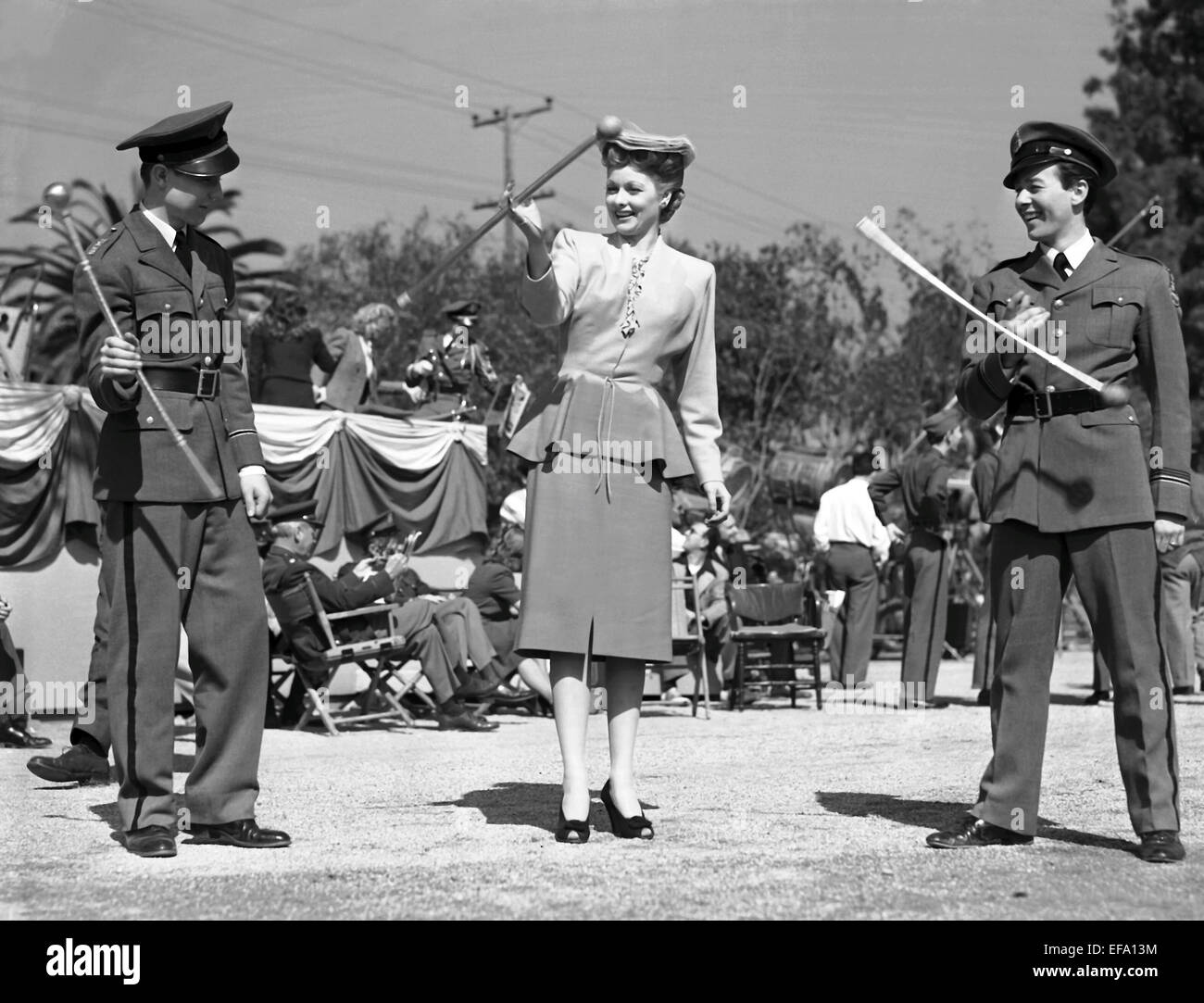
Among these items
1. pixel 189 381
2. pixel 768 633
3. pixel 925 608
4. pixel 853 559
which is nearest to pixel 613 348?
pixel 189 381

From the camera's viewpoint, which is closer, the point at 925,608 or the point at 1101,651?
the point at 1101,651

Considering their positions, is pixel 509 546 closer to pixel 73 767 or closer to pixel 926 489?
pixel 926 489

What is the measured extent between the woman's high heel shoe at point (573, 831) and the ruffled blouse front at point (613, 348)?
4.02ft

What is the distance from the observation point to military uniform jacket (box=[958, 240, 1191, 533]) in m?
5.50

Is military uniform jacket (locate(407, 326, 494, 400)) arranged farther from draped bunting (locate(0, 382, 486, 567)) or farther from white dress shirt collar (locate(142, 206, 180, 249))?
white dress shirt collar (locate(142, 206, 180, 249))

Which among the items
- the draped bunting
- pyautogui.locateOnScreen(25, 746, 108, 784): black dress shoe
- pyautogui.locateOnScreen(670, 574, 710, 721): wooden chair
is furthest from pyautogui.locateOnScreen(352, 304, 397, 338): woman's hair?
pyautogui.locateOnScreen(25, 746, 108, 784): black dress shoe

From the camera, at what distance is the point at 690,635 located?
1255 centimetres

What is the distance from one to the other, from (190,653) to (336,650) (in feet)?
18.0

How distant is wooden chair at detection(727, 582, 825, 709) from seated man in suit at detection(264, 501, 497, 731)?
2.60 metres

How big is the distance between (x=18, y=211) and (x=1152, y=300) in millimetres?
4817

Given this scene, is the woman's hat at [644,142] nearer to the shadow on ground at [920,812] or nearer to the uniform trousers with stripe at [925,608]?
the shadow on ground at [920,812]

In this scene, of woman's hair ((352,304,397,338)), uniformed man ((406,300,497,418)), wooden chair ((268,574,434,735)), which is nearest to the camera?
wooden chair ((268,574,434,735))
